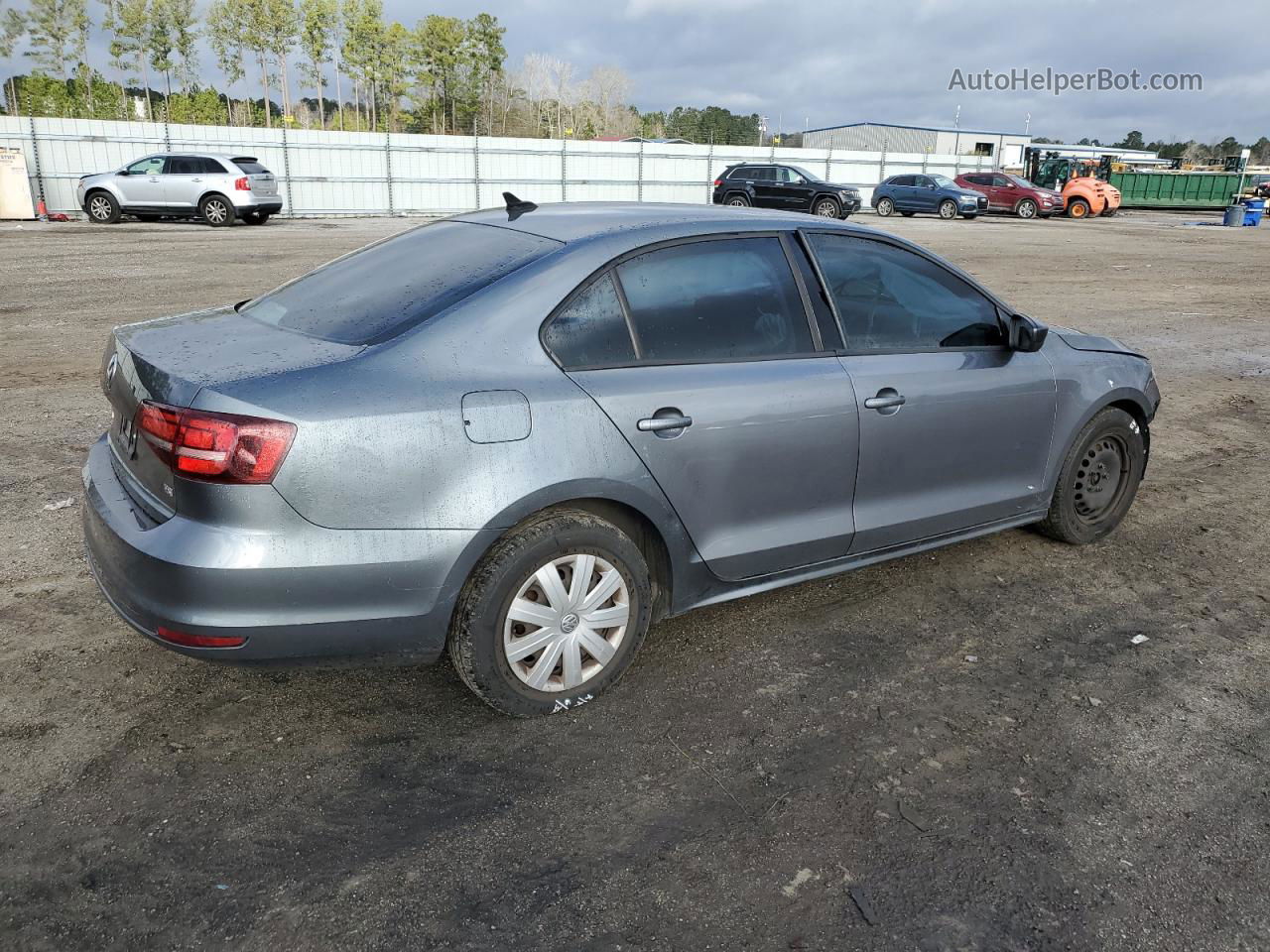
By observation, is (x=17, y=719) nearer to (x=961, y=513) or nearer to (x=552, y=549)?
(x=552, y=549)

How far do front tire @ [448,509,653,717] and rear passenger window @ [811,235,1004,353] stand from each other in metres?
1.28

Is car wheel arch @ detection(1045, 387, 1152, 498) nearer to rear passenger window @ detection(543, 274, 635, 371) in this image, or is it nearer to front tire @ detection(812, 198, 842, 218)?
rear passenger window @ detection(543, 274, 635, 371)

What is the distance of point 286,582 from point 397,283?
48.0 inches

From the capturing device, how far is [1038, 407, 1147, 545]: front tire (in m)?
4.60

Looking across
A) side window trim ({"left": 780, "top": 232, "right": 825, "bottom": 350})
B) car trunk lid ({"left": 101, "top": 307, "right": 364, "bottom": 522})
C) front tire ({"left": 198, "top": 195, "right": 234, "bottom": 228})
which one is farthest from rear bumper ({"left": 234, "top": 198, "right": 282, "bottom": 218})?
side window trim ({"left": 780, "top": 232, "right": 825, "bottom": 350})

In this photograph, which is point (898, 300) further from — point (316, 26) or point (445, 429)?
point (316, 26)

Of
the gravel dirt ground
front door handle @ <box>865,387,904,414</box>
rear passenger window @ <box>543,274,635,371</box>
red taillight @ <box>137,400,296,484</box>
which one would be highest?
rear passenger window @ <box>543,274,635,371</box>

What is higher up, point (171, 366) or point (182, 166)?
point (182, 166)

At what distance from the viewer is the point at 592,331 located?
3.18m

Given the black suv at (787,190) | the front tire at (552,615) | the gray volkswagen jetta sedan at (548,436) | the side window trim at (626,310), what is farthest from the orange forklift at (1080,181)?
the front tire at (552,615)

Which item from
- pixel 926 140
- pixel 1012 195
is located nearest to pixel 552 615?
pixel 1012 195

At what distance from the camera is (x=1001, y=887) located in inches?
99.1

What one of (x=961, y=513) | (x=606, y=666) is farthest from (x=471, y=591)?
(x=961, y=513)

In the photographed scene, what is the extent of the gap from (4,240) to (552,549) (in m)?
19.5
